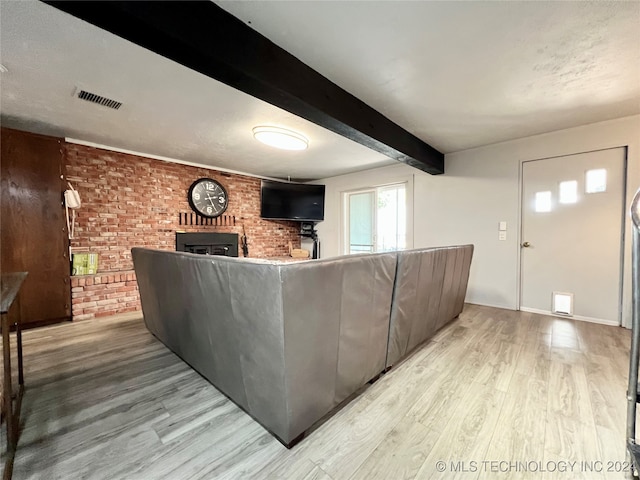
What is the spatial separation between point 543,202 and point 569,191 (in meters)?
0.27

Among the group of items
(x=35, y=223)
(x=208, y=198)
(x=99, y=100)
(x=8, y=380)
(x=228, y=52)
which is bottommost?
(x=8, y=380)

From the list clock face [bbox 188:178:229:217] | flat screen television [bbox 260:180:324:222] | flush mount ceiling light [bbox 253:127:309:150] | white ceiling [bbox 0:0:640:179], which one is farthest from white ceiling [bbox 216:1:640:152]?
clock face [bbox 188:178:229:217]

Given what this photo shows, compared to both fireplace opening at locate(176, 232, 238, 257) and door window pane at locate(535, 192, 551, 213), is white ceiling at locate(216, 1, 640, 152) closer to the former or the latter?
door window pane at locate(535, 192, 551, 213)

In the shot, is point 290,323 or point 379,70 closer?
point 290,323

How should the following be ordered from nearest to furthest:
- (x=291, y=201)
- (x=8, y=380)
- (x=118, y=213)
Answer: (x=8, y=380) < (x=118, y=213) < (x=291, y=201)

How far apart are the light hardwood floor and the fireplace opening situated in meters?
2.23

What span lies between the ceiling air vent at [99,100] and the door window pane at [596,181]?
519cm

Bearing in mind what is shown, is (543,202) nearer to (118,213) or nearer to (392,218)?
(392,218)

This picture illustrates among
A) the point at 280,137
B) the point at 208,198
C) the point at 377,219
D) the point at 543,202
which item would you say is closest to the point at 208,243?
the point at 208,198

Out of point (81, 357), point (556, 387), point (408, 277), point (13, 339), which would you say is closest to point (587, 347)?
point (556, 387)

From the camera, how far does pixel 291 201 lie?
219 inches

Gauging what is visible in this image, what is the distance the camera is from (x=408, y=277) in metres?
1.92

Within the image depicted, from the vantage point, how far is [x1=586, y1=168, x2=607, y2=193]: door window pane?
2.97 metres

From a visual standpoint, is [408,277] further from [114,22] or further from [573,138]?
[573,138]
